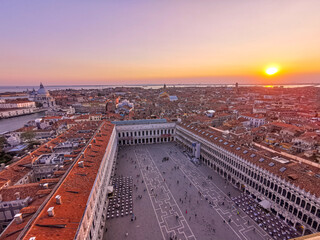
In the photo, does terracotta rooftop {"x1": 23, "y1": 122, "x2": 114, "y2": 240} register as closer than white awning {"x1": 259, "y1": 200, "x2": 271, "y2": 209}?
Yes

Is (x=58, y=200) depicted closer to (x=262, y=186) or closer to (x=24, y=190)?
(x=24, y=190)

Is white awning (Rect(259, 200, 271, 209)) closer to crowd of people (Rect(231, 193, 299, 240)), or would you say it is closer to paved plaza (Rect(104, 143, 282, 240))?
crowd of people (Rect(231, 193, 299, 240))

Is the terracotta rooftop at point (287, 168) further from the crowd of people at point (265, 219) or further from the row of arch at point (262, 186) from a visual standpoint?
the crowd of people at point (265, 219)

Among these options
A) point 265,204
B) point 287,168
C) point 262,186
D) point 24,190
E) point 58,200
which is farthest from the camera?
point 262,186

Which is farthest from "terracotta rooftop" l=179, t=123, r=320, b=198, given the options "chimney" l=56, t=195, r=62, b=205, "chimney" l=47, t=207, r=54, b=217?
"chimney" l=47, t=207, r=54, b=217

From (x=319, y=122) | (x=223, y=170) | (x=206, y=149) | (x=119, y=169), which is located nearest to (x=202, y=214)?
(x=223, y=170)

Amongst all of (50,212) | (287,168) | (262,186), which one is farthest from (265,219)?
(50,212)

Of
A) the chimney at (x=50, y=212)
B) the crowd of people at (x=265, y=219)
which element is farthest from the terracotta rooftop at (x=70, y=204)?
the crowd of people at (x=265, y=219)

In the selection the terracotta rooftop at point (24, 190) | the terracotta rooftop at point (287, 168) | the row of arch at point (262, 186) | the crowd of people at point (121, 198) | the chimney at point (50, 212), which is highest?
the chimney at point (50, 212)
